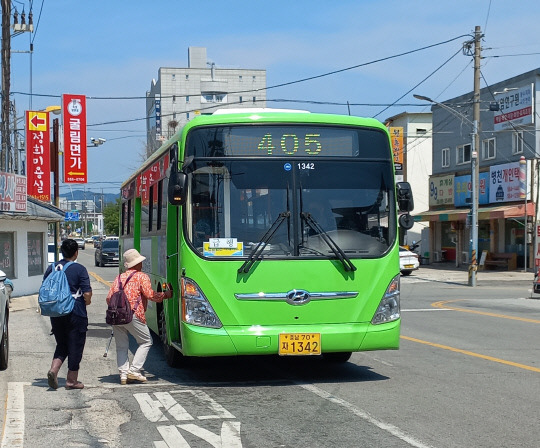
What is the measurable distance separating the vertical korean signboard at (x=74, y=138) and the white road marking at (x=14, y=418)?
2853 cm

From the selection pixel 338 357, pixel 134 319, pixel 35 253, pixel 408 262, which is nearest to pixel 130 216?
pixel 338 357

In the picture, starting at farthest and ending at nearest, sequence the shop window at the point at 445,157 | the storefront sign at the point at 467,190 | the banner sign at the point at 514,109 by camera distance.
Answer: the shop window at the point at 445,157 → the storefront sign at the point at 467,190 → the banner sign at the point at 514,109

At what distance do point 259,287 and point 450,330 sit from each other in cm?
745

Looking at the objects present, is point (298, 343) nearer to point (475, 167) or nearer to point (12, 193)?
point (12, 193)

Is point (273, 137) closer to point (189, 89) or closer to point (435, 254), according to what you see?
point (435, 254)

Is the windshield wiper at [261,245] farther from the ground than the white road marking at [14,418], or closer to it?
farther from the ground

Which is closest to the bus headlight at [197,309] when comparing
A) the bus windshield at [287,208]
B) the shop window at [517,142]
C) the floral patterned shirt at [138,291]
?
the bus windshield at [287,208]

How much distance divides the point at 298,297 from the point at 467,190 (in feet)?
115

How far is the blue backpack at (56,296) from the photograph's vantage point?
344 inches

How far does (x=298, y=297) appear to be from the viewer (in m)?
9.12

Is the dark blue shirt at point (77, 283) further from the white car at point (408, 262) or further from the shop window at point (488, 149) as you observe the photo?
the shop window at point (488, 149)

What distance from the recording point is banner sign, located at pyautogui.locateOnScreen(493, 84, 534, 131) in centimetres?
3619

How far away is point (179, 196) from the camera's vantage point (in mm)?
8969

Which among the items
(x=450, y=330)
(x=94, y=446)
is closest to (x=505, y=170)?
(x=450, y=330)
